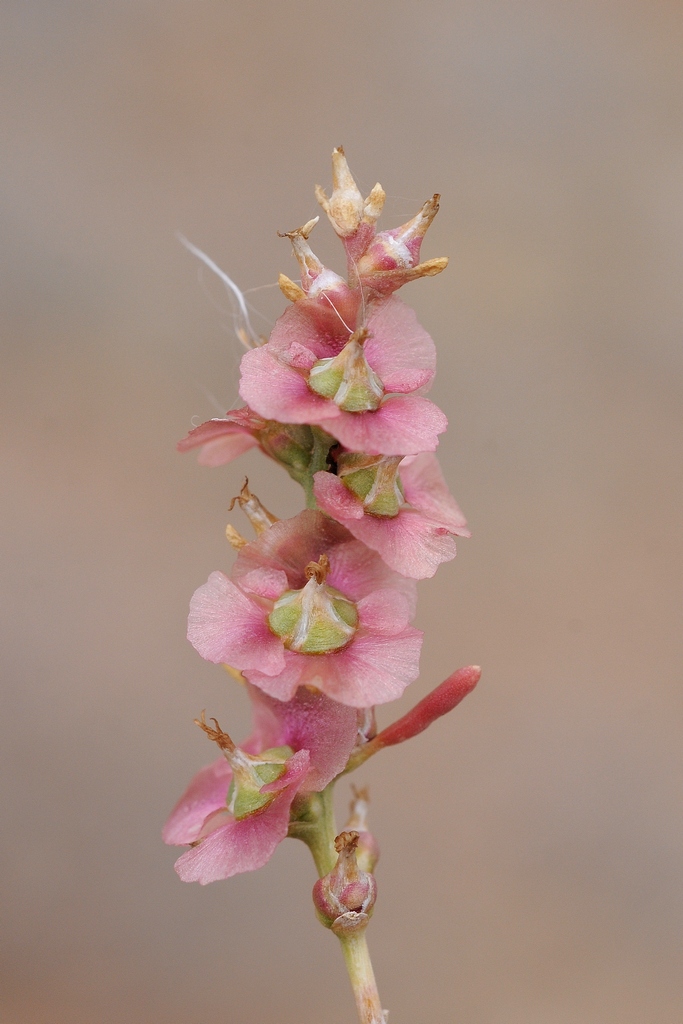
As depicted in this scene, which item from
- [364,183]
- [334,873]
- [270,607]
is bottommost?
[334,873]

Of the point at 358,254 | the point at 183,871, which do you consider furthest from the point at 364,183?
the point at 183,871

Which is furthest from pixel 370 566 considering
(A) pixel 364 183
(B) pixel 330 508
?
(A) pixel 364 183

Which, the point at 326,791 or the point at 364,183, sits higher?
the point at 364,183

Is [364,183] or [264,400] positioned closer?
[264,400]

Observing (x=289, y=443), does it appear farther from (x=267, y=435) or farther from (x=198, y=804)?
(x=198, y=804)

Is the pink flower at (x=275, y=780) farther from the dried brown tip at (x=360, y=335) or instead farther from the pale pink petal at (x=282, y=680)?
the dried brown tip at (x=360, y=335)

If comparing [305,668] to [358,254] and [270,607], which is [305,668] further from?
[358,254]

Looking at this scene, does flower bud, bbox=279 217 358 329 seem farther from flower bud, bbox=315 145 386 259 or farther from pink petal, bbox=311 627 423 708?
pink petal, bbox=311 627 423 708

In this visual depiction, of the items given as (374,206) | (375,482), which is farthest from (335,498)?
(374,206)
